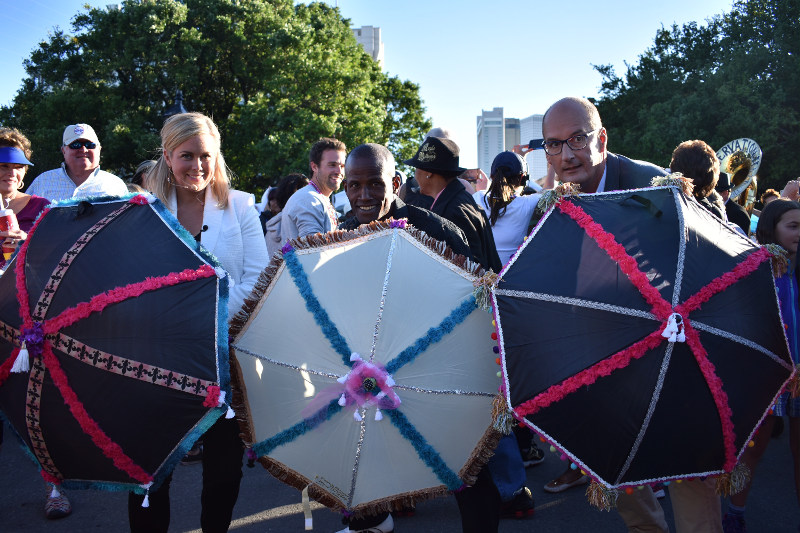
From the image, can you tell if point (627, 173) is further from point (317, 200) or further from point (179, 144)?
point (317, 200)

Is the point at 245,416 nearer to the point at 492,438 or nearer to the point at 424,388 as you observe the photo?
the point at 424,388

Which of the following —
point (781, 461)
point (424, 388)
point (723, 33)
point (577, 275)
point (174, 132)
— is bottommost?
point (781, 461)

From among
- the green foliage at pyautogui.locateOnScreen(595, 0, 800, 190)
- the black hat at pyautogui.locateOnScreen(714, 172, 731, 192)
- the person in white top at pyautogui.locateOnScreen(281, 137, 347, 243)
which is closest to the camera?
the person in white top at pyautogui.locateOnScreen(281, 137, 347, 243)

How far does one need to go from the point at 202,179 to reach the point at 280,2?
94.5 feet

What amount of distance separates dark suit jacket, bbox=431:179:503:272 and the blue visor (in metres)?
2.71

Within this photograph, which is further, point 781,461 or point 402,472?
point 781,461

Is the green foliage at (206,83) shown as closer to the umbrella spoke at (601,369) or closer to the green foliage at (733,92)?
the green foliage at (733,92)

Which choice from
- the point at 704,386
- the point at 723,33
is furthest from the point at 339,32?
the point at 704,386

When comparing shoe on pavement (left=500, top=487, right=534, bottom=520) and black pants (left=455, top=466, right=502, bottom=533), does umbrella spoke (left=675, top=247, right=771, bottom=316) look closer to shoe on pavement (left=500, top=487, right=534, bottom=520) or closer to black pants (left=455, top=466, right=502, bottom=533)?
black pants (left=455, top=466, right=502, bottom=533)

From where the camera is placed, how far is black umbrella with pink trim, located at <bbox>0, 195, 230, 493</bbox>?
2.04 m

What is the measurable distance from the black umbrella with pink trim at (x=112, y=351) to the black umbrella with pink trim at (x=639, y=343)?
104 cm

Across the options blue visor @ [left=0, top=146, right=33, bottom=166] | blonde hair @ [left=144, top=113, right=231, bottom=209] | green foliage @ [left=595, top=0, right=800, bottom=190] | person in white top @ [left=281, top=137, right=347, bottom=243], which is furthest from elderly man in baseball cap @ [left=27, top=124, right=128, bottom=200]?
green foliage @ [left=595, top=0, right=800, bottom=190]

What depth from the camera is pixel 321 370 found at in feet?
7.13

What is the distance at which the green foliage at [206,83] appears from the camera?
24812 mm
